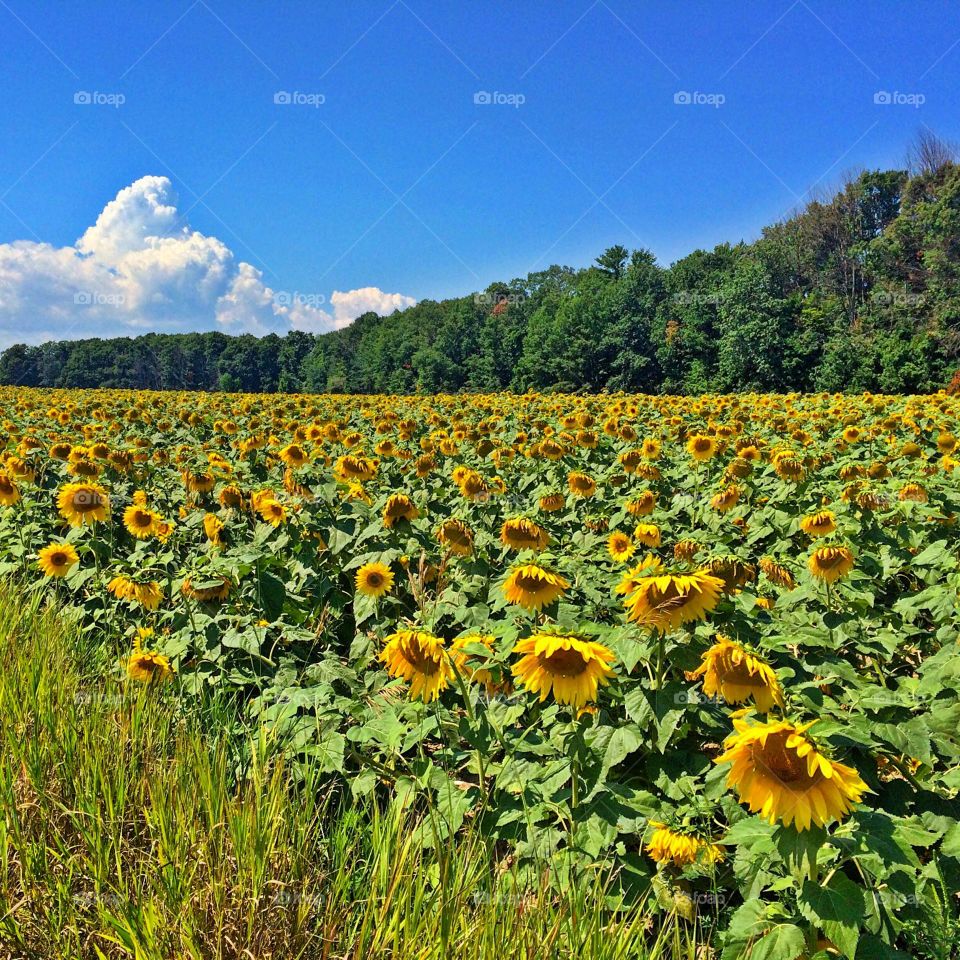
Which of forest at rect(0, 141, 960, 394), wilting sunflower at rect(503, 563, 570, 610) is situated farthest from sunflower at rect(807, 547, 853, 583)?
forest at rect(0, 141, 960, 394)

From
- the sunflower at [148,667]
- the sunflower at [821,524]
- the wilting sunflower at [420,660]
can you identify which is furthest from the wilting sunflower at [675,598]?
the sunflower at [148,667]

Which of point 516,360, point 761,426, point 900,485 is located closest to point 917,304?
point 516,360

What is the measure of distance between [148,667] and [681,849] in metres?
2.48

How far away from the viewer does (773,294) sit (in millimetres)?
46156

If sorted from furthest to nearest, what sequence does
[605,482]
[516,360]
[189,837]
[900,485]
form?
1. [516,360]
2. [605,482]
3. [900,485]
4. [189,837]

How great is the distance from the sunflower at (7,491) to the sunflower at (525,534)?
14.4 ft

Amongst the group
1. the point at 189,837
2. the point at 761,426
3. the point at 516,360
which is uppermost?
the point at 516,360

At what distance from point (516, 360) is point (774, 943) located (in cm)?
6111

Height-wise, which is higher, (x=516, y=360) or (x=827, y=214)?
(x=827, y=214)

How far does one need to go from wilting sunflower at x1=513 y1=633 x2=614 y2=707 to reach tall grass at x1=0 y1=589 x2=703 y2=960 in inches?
19.6

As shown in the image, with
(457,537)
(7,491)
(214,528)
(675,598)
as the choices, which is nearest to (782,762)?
(675,598)

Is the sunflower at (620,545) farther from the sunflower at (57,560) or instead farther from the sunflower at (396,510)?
the sunflower at (57,560)

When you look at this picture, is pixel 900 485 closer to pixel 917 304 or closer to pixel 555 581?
pixel 555 581

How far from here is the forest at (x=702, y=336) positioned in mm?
42281
